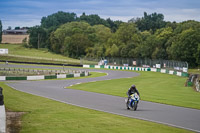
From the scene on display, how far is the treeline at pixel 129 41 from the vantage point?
84562 millimetres

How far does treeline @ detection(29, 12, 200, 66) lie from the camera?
84.6 meters

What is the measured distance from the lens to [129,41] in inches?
4476

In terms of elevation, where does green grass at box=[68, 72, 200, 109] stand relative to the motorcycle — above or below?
below

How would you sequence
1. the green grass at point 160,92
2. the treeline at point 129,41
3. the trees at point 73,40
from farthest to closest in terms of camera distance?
the trees at point 73,40
the treeline at point 129,41
the green grass at point 160,92

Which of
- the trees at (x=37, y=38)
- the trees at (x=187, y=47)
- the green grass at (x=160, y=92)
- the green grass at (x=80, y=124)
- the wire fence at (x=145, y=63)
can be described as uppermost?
the trees at (x=37, y=38)

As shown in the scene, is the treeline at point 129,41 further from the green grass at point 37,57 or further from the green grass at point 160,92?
the green grass at point 160,92

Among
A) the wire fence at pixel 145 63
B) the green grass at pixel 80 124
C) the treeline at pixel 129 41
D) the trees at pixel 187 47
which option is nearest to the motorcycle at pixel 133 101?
the green grass at pixel 80 124

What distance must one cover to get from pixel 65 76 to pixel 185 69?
20.8 meters

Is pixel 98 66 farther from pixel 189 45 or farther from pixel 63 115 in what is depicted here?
pixel 63 115

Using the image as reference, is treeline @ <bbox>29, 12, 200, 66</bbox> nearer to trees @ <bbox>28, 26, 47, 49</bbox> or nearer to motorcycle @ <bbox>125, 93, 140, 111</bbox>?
trees @ <bbox>28, 26, 47, 49</bbox>

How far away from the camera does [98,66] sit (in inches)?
3558

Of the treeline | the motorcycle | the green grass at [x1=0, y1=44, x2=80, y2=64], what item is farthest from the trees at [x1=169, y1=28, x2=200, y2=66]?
the motorcycle

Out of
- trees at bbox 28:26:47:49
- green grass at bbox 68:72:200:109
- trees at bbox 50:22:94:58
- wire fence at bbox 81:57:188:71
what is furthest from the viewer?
trees at bbox 28:26:47:49

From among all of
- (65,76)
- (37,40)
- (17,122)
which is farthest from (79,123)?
(37,40)
